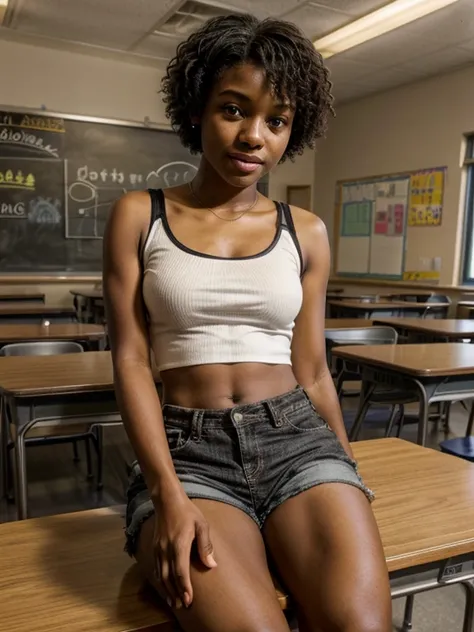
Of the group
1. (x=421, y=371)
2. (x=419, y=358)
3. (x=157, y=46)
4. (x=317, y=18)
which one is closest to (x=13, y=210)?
(x=157, y=46)

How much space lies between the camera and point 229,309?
1.00 m

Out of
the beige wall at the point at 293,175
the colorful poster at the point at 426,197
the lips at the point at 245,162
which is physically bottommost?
the lips at the point at 245,162

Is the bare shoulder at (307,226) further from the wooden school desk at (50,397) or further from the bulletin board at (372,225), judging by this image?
the bulletin board at (372,225)

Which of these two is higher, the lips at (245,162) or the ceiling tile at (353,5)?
the ceiling tile at (353,5)

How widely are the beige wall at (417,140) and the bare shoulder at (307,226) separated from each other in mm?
5426

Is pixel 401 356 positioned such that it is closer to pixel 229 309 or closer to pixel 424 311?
pixel 229 309

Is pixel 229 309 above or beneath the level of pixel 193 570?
above

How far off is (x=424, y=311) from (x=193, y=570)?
15.3 feet

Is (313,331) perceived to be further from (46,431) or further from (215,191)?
(46,431)

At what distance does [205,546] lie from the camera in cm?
77

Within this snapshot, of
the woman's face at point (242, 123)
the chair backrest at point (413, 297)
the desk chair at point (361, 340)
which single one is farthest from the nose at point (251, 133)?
the chair backrest at point (413, 297)

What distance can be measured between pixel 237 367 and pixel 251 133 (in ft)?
1.32

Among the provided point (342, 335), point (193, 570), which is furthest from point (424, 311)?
point (193, 570)

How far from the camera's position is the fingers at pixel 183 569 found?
2.42ft
